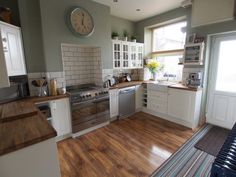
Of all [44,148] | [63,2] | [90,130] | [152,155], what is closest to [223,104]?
[152,155]

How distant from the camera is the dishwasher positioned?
3563mm

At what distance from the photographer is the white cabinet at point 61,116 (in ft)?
8.29

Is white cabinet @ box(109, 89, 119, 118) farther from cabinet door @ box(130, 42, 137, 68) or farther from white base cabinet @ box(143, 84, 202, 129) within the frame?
cabinet door @ box(130, 42, 137, 68)

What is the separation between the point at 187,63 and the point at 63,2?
9.65ft

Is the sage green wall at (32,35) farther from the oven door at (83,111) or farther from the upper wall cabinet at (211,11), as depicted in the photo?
the upper wall cabinet at (211,11)

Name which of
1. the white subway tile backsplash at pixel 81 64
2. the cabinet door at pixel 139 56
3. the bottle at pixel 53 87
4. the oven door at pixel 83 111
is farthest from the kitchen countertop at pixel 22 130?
the cabinet door at pixel 139 56

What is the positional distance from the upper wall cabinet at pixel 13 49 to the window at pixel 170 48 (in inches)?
142

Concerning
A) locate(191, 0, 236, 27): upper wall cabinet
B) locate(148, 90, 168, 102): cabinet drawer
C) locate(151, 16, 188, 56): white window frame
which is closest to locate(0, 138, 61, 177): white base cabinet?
locate(148, 90, 168, 102): cabinet drawer

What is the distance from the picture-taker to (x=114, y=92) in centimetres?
339

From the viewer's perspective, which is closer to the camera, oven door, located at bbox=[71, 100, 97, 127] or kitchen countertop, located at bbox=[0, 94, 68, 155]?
kitchen countertop, located at bbox=[0, 94, 68, 155]

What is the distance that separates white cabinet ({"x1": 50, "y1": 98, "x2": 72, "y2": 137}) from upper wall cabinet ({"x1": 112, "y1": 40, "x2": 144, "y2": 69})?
1.68 metres

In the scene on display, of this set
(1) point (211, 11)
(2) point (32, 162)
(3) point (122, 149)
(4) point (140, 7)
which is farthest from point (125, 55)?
(2) point (32, 162)

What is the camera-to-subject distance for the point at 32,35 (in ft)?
8.32

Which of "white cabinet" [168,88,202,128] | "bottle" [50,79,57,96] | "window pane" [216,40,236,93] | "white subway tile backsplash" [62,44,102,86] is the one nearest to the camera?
"bottle" [50,79,57,96]
